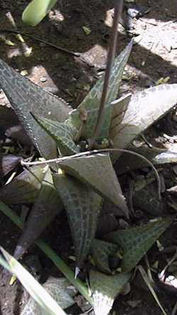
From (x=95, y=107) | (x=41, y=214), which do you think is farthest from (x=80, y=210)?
(x=95, y=107)

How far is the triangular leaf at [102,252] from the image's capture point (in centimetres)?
118

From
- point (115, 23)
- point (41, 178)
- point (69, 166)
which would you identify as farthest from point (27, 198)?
point (115, 23)

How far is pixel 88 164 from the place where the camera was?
1.11 metres

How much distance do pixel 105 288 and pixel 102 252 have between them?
0.08 m

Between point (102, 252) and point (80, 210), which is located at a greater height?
point (80, 210)

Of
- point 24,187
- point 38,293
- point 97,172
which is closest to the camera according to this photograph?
point 38,293

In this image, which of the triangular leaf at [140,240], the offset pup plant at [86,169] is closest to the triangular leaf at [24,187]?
the offset pup plant at [86,169]

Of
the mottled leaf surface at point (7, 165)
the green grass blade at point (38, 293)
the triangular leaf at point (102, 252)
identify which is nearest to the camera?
the green grass blade at point (38, 293)

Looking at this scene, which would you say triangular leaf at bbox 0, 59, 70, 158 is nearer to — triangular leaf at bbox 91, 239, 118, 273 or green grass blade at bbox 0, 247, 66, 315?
triangular leaf at bbox 91, 239, 118, 273

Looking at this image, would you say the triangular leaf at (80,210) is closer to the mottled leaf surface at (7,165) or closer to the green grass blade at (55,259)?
the green grass blade at (55,259)

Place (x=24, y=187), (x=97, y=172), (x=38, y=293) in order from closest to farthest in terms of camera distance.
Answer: (x=38, y=293) → (x=97, y=172) → (x=24, y=187)

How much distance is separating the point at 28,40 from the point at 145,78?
0.36 m

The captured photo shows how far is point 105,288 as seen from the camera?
114 centimetres

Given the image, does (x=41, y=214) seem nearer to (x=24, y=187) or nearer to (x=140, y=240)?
(x=24, y=187)
